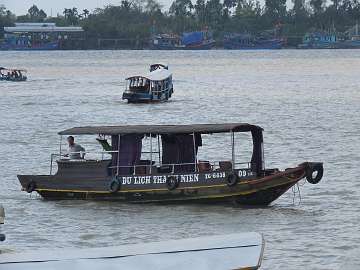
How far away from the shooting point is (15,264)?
1642 cm

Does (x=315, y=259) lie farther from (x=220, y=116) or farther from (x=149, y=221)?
(x=220, y=116)

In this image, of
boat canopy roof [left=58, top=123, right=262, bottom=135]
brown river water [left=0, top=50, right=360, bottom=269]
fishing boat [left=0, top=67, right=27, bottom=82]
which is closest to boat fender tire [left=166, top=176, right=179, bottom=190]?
brown river water [left=0, top=50, right=360, bottom=269]

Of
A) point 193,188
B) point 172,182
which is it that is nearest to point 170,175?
point 172,182

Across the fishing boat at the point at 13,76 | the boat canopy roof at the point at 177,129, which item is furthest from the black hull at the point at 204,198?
the fishing boat at the point at 13,76

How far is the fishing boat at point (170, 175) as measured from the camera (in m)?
30.4

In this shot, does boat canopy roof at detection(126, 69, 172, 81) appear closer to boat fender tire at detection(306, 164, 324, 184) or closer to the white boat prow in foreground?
boat fender tire at detection(306, 164, 324, 184)

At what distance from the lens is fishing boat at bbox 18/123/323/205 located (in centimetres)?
3038

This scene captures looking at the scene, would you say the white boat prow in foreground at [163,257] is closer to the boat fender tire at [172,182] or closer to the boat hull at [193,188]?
the boat hull at [193,188]

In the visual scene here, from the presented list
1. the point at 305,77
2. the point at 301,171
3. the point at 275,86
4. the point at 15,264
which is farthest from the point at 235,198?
the point at 305,77

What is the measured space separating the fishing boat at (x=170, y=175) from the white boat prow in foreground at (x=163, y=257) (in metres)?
13.6

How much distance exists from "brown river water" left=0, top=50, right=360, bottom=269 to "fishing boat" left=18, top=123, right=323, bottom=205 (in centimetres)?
31

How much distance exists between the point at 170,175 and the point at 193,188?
622 millimetres

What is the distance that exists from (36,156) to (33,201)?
43.8 ft

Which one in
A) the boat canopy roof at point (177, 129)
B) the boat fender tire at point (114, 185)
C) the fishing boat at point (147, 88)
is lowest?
the fishing boat at point (147, 88)
